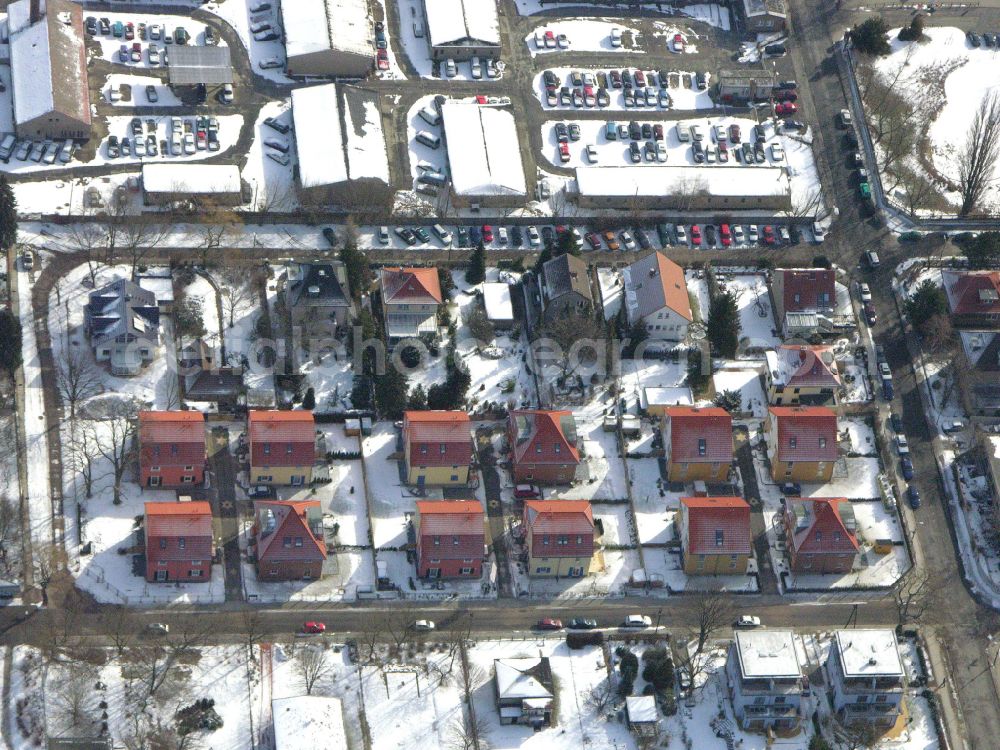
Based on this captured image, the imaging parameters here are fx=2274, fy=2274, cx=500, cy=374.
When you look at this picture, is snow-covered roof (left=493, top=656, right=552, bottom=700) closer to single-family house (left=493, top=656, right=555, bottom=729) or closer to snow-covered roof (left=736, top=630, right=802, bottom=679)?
single-family house (left=493, top=656, right=555, bottom=729)

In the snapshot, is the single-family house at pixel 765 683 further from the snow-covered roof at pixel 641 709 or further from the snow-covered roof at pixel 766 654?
the snow-covered roof at pixel 641 709

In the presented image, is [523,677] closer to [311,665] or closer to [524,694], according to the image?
[524,694]

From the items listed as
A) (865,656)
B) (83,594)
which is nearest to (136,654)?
(83,594)

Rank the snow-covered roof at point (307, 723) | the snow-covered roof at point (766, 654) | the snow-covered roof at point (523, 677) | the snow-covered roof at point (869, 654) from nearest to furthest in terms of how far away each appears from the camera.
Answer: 1. the snow-covered roof at point (307, 723)
2. the snow-covered roof at point (523, 677)
3. the snow-covered roof at point (766, 654)
4. the snow-covered roof at point (869, 654)

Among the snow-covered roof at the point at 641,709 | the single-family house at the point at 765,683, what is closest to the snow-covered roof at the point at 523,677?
the snow-covered roof at the point at 641,709

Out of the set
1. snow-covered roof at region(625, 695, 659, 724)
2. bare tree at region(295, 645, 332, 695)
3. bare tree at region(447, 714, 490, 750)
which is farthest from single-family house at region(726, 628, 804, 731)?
bare tree at region(295, 645, 332, 695)

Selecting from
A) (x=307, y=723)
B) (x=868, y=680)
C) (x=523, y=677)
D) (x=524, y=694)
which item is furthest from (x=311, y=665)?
(x=868, y=680)
